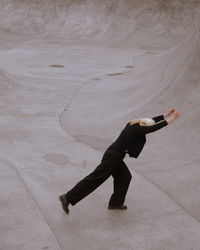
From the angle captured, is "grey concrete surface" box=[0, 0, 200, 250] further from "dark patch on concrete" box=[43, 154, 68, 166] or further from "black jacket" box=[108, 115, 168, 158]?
"black jacket" box=[108, 115, 168, 158]

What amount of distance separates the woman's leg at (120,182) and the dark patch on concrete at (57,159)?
2210mm

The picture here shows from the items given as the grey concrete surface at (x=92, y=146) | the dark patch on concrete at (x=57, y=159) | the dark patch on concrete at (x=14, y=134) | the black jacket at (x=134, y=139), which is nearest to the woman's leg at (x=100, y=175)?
the black jacket at (x=134, y=139)

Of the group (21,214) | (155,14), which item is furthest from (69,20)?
(21,214)

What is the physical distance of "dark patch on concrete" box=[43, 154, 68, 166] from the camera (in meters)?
8.49

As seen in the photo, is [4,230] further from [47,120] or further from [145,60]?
[145,60]

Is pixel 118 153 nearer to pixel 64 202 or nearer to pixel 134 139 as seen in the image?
pixel 134 139

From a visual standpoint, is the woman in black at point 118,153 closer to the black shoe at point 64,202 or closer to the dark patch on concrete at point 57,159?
the black shoe at point 64,202

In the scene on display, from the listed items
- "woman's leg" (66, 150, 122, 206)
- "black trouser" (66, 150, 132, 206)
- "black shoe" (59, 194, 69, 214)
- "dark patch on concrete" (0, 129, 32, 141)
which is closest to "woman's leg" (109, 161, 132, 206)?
"black trouser" (66, 150, 132, 206)

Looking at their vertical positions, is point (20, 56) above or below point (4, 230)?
below

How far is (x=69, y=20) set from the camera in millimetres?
29531

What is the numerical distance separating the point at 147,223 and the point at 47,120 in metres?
5.69

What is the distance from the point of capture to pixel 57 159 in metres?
8.67

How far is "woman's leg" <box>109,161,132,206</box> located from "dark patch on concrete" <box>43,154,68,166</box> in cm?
221

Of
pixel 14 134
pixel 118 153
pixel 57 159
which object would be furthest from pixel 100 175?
pixel 14 134
